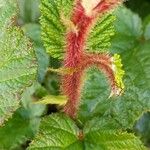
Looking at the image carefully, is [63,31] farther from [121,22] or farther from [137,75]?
[121,22]

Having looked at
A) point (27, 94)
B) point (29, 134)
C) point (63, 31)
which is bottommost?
point (29, 134)

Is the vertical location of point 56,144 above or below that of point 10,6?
below

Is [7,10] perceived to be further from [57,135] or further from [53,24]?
[57,135]

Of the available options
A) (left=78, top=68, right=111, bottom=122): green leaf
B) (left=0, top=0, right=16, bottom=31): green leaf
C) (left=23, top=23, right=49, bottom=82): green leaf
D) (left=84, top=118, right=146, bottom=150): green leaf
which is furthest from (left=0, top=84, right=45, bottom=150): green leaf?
(left=0, top=0, right=16, bottom=31): green leaf

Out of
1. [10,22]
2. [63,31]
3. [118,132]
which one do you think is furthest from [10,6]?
[118,132]

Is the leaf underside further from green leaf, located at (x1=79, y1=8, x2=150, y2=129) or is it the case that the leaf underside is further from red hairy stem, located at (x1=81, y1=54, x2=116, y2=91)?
green leaf, located at (x1=79, y1=8, x2=150, y2=129)

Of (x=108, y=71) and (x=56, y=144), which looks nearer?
(x=108, y=71)

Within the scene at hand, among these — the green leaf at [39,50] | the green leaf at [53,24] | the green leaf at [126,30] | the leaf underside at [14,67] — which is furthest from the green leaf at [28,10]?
the leaf underside at [14,67]
